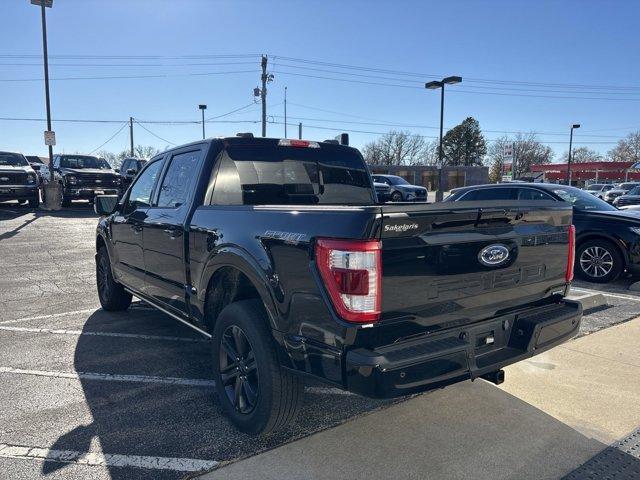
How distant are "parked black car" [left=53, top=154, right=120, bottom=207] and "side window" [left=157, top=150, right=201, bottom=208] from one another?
52.5ft

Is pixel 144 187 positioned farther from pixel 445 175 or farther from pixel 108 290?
pixel 445 175

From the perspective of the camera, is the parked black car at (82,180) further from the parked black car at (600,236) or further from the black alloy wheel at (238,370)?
the black alloy wheel at (238,370)

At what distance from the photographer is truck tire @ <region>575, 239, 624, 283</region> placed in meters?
7.48

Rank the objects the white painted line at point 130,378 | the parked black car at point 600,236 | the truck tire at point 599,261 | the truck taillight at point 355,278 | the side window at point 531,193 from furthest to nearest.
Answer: the side window at point 531,193, the truck tire at point 599,261, the parked black car at point 600,236, the white painted line at point 130,378, the truck taillight at point 355,278

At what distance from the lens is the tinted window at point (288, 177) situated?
12.5ft

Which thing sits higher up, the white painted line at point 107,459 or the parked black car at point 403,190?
the parked black car at point 403,190

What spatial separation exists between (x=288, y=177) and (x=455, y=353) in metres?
2.19

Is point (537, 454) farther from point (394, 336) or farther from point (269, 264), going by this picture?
point (269, 264)

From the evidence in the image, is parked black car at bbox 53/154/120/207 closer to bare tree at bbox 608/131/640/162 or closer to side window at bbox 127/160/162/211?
side window at bbox 127/160/162/211

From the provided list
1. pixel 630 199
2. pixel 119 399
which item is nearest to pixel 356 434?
pixel 119 399

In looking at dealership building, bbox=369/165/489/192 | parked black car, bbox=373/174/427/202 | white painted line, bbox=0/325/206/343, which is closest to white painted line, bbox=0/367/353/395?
white painted line, bbox=0/325/206/343

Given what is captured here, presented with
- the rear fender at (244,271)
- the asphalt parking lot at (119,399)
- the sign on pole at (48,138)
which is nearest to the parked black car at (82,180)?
the sign on pole at (48,138)

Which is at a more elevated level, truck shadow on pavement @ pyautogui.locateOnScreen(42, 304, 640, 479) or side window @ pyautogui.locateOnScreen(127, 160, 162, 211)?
side window @ pyautogui.locateOnScreen(127, 160, 162, 211)

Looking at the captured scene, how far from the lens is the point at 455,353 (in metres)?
2.45
